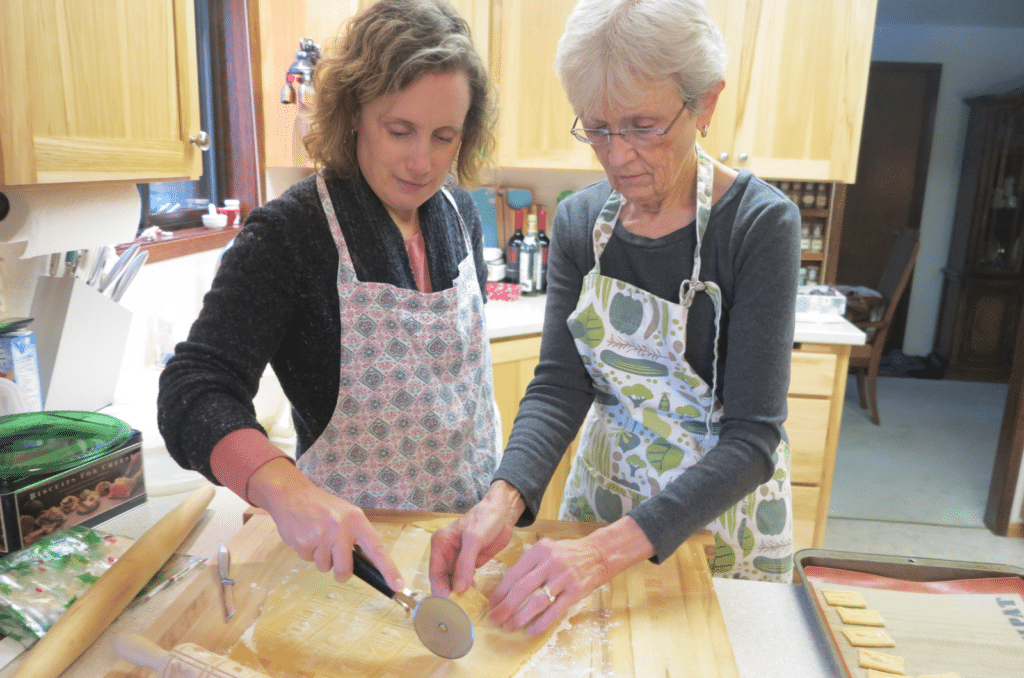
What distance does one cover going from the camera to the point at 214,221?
Answer: 2.31 meters

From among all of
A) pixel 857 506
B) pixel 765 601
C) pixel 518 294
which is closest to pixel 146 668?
pixel 765 601

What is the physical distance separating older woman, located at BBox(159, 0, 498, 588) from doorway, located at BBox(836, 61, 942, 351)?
4898mm

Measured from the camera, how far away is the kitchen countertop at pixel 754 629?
756mm

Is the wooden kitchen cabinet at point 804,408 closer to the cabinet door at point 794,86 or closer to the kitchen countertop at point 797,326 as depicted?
the kitchen countertop at point 797,326

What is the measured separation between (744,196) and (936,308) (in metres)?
5.26

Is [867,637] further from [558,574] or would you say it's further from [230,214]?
[230,214]

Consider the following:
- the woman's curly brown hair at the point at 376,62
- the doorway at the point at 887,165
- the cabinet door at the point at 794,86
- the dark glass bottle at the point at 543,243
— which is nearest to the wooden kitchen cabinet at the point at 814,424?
the cabinet door at the point at 794,86

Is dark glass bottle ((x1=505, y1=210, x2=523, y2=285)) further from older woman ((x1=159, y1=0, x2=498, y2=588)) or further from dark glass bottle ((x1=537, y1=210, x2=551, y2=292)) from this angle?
older woman ((x1=159, y1=0, x2=498, y2=588))

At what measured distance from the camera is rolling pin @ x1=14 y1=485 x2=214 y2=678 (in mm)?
729

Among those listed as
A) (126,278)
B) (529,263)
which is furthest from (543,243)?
(126,278)

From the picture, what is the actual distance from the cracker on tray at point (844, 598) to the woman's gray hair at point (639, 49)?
611mm

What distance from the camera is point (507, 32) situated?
2.38m

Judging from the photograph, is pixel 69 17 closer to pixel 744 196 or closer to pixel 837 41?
pixel 744 196

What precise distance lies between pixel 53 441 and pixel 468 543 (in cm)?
61
